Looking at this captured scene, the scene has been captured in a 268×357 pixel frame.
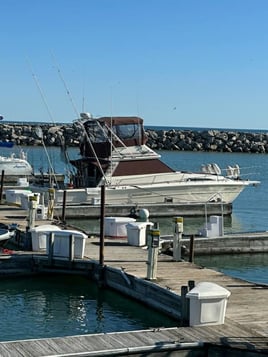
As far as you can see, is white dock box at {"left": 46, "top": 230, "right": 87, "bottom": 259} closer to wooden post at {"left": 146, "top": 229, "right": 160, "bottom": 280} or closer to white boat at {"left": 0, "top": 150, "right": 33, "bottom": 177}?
wooden post at {"left": 146, "top": 229, "right": 160, "bottom": 280}

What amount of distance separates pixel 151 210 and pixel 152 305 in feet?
52.7

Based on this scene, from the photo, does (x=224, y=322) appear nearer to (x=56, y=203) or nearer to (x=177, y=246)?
(x=177, y=246)

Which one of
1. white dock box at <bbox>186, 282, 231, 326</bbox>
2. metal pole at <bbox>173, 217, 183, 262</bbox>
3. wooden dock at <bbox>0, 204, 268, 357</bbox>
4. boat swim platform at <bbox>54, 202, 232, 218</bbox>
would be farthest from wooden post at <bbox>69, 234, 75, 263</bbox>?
boat swim platform at <bbox>54, 202, 232, 218</bbox>

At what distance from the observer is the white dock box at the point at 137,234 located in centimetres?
1955

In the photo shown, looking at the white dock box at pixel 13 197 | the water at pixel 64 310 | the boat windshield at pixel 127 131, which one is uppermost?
the boat windshield at pixel 127 131

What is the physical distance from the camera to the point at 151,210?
30.8 m

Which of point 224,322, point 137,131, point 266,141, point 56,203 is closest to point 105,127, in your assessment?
point 137,131

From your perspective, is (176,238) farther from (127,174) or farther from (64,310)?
(127,174)

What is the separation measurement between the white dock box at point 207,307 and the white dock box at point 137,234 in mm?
7386

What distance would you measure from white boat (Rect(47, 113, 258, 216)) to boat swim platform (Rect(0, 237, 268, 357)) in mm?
10652

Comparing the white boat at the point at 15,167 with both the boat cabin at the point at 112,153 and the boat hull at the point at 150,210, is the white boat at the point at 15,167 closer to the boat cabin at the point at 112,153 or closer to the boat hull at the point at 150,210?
the boat cabin at the point at 112,153

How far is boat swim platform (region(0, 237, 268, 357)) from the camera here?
10953 millimetres

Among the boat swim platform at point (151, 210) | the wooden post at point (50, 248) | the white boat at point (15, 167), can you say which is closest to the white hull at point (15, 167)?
the white boat at point (15, 167)

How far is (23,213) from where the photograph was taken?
87.7ft
